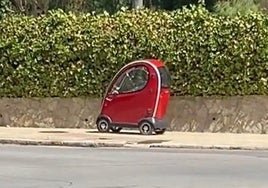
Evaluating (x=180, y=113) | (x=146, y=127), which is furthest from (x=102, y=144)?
(x=180, y=113)

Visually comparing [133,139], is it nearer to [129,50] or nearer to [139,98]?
[139,98]

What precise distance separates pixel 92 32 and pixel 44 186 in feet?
36.6

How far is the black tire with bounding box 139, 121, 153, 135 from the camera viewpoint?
800 inches

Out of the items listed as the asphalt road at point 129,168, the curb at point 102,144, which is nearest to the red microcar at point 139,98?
the curb at point 102,144

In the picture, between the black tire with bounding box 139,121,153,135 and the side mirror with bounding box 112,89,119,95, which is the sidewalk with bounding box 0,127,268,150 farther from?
the side mirror with bounding box 112,89,119,95

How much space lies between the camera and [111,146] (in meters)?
18.2

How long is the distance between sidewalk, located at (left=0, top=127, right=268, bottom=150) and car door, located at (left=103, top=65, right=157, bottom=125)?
532 mm

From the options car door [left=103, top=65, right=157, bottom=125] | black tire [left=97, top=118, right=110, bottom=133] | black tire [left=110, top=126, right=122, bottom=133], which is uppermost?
car door [left=103, top=65, right=157, bottom=125]

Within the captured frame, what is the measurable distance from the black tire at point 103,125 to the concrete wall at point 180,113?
4.82 feet

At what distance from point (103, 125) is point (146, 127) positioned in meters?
1.32

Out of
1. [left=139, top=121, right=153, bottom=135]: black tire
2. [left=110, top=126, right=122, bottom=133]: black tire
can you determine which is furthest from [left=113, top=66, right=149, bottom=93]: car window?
[left=110, top=126, right=122, bottom=133]: black tire

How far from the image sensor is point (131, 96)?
67.2ft

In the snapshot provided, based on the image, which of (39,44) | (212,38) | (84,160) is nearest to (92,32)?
(39,44)

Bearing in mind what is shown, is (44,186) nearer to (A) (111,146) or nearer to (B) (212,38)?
(A) (111,146)
